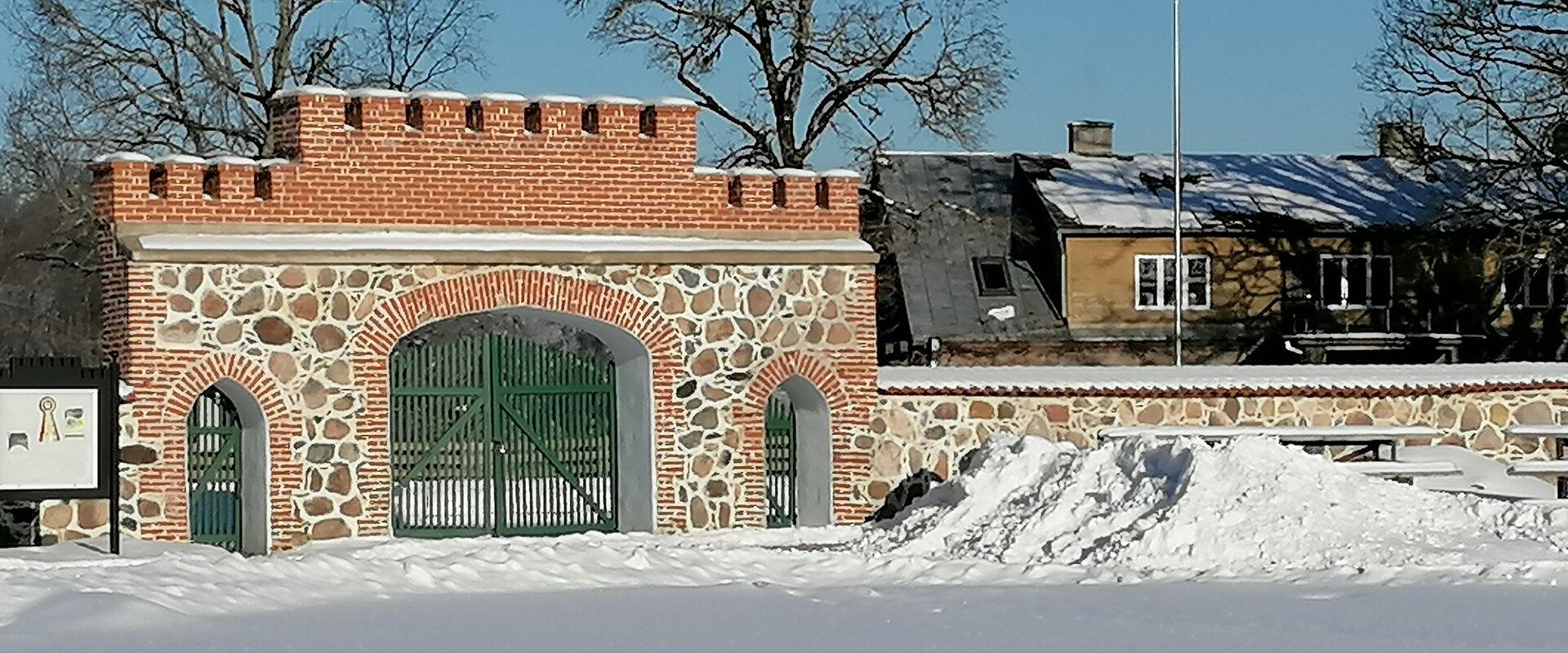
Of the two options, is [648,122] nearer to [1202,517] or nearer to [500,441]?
[500,441]

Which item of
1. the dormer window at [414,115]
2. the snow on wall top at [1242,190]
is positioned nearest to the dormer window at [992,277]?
the snow on wall top at [1242,190]

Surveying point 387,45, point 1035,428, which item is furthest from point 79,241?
point 1035,428

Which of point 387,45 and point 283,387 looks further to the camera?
point 387,45

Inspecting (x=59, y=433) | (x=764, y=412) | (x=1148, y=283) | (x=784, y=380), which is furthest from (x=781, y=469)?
(x=1148, y=283)

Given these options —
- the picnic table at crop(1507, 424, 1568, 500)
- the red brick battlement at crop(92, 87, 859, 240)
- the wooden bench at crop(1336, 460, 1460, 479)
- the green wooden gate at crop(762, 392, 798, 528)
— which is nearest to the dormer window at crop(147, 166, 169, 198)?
the red brick battlement at crop(92, 87, 859, 240)

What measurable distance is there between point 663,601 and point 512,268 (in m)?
6.26

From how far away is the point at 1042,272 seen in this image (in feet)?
145

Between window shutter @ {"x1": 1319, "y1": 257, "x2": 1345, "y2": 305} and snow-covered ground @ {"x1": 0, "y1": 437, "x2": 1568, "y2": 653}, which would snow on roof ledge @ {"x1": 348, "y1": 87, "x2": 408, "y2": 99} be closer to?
snow-covered ground @ {"x1": 0, "y1": 437, "x2": 1568, "y2": 653}

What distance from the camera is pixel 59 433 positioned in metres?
18.3

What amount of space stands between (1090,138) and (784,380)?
84.7 ft

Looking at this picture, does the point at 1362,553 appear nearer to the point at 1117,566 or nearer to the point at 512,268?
the point at 1117,566

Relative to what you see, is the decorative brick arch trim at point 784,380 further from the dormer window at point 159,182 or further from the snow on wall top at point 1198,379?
the dormer window at point 159,182

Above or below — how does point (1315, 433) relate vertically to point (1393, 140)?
below

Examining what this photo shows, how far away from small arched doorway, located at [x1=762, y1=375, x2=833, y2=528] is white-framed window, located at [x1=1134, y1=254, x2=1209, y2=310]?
21.6 meters
